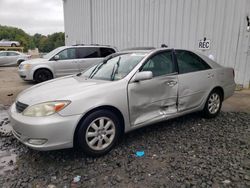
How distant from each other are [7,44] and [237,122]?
3002 centimetres

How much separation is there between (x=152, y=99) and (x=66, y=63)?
6490 mm

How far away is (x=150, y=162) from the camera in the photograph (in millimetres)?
2861

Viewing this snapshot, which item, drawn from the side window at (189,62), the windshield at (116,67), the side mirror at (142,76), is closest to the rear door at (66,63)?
the windshield at (116,67)

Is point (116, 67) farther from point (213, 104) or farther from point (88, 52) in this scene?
point (88, 52)

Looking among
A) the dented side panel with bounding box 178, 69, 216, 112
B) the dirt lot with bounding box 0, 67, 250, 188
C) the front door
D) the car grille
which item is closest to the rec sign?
the dented side panel with bounding box 178, 69, 216, 112

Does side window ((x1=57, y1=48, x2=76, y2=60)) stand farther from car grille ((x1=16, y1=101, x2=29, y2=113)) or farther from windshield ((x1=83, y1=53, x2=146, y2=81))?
car grille ((x1=16, y1=101, x2=29, y2=113))

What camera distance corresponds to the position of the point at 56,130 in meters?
2.58

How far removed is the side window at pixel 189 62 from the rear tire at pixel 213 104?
0.59 m

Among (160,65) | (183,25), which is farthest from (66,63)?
(160,65)

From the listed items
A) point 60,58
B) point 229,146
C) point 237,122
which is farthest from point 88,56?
point 229,146

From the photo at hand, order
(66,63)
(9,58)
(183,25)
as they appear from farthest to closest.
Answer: (9,58) → (66,63) → (183,25)

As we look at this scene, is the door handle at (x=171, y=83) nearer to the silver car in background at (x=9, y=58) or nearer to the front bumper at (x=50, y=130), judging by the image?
the front bumper at (x=50, y=130)

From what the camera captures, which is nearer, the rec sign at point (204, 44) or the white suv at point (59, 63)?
the rec sign at point (204, 44)

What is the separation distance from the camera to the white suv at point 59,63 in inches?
347
